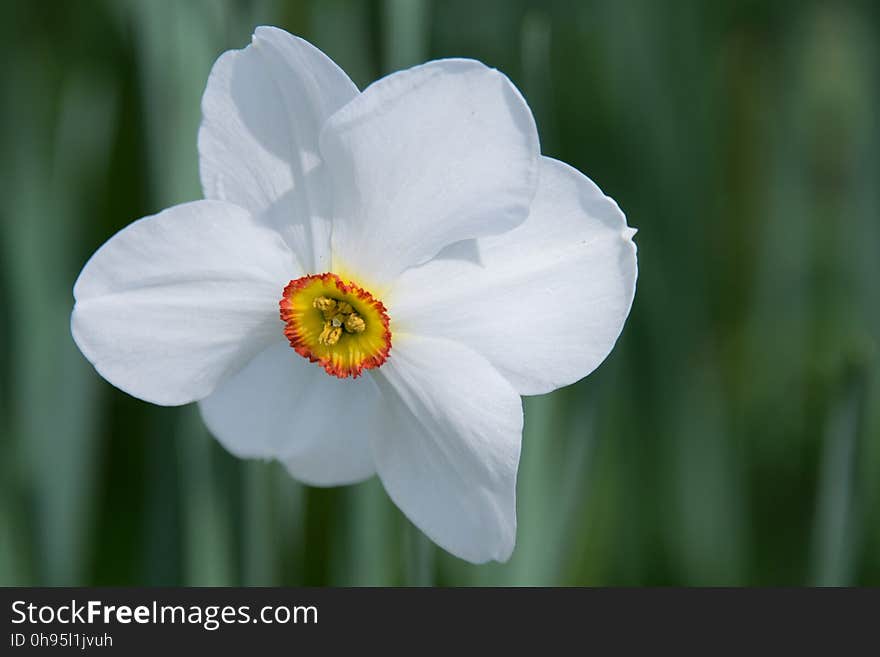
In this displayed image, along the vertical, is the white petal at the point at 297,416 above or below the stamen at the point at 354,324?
below

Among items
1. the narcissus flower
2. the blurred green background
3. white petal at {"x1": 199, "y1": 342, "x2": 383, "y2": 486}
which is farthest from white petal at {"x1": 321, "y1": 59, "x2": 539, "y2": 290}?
the blurred green background

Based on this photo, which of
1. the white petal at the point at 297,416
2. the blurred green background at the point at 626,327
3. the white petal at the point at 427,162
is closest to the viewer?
the white petal at the point at 427,162

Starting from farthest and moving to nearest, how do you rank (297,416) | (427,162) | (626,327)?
(626,327) < (297,416) < (427,162)

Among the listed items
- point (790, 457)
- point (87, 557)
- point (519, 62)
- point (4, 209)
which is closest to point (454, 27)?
point (519, 62)

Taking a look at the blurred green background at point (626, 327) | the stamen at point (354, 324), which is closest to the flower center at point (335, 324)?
the stamen at point (354, 324)

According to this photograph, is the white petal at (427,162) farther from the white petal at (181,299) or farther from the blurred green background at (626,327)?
the blurred green background at (626,327)

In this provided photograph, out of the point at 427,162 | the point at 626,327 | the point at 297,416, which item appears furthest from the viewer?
the point at 626,327

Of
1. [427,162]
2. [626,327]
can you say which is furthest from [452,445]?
[626,327]

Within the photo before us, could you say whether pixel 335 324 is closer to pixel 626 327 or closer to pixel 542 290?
pixel 542 290
